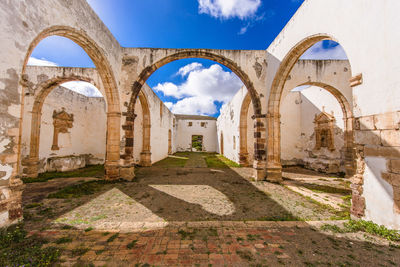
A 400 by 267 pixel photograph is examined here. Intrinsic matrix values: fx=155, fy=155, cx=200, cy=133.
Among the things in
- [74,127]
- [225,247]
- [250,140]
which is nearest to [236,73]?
[250,140]

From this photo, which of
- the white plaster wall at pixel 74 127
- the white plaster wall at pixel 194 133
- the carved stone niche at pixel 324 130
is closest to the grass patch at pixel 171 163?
the white plaster wall at pixel 74 127

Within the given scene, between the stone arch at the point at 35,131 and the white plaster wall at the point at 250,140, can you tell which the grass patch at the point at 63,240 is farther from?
the white plaster wall at the point at 250,140

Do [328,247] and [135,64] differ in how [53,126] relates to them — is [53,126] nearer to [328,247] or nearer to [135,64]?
[135,64]

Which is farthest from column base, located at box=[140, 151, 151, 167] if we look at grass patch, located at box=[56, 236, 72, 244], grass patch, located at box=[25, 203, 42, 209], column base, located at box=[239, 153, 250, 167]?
grass patch, located at box=[56, 236, 72, 244]

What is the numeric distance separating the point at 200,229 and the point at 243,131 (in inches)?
293

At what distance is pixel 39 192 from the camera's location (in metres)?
4.34

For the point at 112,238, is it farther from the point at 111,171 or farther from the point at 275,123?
the point at 275,123

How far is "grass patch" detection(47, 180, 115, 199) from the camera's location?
407 centimetres

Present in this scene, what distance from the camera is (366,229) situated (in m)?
2.45

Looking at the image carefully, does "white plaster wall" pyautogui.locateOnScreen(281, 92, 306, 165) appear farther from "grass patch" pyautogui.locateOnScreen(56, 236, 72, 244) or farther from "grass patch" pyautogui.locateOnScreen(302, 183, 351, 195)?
"grass patch" pyautogui.locateOnScreen(56, 236, 72, 244)

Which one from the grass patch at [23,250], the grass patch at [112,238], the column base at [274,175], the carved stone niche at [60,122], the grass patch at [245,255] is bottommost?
the grass patch at [245,255]

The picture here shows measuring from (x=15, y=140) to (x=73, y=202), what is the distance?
72.2 inches

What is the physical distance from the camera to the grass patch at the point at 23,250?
5.83ft

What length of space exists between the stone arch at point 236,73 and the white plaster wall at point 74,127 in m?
A: 4.36
